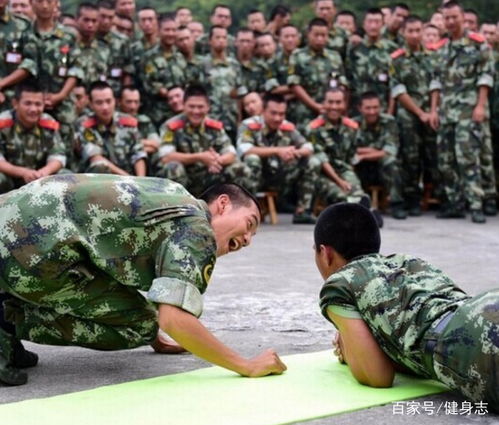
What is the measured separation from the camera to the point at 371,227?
3.51m

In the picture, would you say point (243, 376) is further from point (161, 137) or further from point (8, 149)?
point (161, 137)

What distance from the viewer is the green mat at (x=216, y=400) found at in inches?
122

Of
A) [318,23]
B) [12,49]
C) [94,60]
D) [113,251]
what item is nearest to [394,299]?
[113,251]

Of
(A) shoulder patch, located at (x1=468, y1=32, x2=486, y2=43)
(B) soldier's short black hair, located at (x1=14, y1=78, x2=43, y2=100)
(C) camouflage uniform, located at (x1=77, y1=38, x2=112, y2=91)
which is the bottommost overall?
(B) soldier's short black hair, located at (x1=14, y1=78, x2=43, y2=100)

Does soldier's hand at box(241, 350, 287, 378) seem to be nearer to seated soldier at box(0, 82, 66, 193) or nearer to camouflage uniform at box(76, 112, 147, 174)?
seated soldier at box(0, 82, 66, 193)

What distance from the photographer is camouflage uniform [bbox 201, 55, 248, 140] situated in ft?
32.4

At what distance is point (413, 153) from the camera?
385 inches

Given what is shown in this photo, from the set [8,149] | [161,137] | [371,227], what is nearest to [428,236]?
[161,137]

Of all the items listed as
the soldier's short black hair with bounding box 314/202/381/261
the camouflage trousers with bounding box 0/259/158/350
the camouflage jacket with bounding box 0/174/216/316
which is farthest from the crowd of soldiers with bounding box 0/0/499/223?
the soldier's short black hair with bounding box 314/202/381/261

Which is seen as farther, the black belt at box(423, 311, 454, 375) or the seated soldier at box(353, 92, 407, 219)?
the seated soldier at box(353, 92, 407, 219)

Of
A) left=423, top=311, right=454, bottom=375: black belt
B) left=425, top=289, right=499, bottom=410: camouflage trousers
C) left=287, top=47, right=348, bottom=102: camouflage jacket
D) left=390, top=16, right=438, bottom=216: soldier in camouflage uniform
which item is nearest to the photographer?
left=425, top=289, right=499, bottom=410: camouflage trousers

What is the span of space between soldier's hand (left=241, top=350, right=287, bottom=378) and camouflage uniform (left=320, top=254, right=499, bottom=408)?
11.5 inches

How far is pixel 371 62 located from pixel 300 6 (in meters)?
12.9

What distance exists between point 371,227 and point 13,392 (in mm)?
1323
